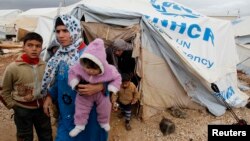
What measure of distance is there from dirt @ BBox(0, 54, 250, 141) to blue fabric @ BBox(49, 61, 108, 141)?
187 centimetres

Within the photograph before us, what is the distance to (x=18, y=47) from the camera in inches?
642

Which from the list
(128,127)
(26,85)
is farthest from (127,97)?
(26,85)

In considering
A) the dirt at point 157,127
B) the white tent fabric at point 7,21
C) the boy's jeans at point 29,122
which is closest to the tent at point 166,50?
the dirt at point 157,127

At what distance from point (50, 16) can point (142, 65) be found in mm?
3395

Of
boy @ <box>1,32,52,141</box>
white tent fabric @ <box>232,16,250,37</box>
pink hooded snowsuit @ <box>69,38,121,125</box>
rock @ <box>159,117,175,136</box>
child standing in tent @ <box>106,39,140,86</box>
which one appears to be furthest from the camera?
white tent fabric @ <box>232,16,250,37</box>

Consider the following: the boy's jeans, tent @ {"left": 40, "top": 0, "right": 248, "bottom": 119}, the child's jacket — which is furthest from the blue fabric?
tent @ {"left": 40, "top": 0, "right": 248, "bottom": 119}

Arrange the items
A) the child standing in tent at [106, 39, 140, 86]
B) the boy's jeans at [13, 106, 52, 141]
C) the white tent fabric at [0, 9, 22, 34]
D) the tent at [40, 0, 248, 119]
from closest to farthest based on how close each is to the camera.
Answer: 1. the boy's jeans at [13, 106, 52, 141]
2. the child standing in tent at [106, 39, 140, 86]
3. the tent at [40, 0, 248, 119]
4. the white tent fabric at [0, 9, 22, 34]

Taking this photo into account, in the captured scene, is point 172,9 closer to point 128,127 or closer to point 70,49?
point 128,127

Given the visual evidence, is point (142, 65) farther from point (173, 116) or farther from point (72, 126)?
point (72, 126)

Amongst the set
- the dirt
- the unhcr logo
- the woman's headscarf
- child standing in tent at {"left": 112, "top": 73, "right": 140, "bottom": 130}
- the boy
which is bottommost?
the dirt

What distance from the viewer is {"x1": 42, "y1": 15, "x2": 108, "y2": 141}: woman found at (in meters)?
2.40

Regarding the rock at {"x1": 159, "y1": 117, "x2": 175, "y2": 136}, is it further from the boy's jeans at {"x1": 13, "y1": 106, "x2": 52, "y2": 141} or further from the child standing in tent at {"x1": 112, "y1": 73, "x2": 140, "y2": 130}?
the boy's jeans at {"x1": 13, "y1": 106, "x2": 52, "y2": 141}

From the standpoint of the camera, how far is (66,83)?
8.00 ft

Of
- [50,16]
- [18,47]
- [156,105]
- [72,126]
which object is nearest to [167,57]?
[156,105]
